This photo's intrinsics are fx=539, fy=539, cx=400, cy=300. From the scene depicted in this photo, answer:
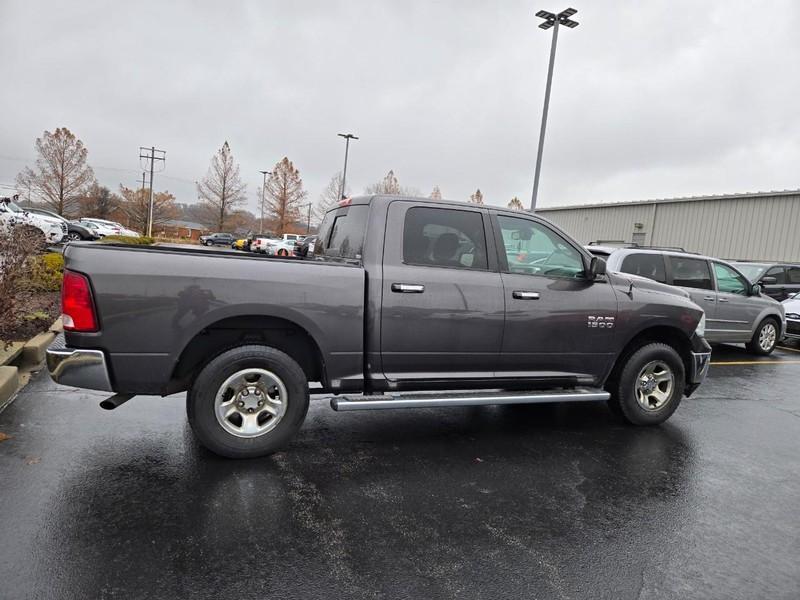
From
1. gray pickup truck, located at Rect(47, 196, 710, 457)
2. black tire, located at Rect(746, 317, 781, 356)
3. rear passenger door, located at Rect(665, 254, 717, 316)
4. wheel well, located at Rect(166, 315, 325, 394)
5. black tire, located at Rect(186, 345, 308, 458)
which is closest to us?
gray pickup truck, located at Rect(47, 196, 710, 457)

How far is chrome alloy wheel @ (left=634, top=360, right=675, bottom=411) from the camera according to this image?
17.2 ft

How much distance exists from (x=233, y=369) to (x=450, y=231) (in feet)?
6.76

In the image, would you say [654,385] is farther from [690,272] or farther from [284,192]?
[284,192]

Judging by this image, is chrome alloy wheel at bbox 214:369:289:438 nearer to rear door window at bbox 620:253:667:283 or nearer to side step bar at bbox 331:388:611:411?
side step bar at bbox 331:388:611:411

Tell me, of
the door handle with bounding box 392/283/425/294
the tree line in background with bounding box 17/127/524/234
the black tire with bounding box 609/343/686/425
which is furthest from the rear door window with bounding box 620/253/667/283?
the tree line in background with bounding box 17/127/524/234

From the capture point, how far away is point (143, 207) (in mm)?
68812

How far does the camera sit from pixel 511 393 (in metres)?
4.70

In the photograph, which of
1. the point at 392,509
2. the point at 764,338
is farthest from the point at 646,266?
the point at 392,509

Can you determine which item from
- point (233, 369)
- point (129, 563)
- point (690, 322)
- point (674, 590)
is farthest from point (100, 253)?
point (690, 322)

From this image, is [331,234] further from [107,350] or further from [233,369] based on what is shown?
[107,350]

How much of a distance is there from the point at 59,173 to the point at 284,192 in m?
21.2

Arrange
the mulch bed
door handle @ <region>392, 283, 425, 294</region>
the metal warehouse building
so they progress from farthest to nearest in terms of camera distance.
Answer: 1. the metal warehouse building
2. the mulch bed
3. door handle @ <region>392, 283, 425, 294</region>

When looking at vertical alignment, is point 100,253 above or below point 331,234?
Result: below

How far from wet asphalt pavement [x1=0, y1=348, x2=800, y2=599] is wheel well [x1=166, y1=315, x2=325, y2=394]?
64 centimetres
